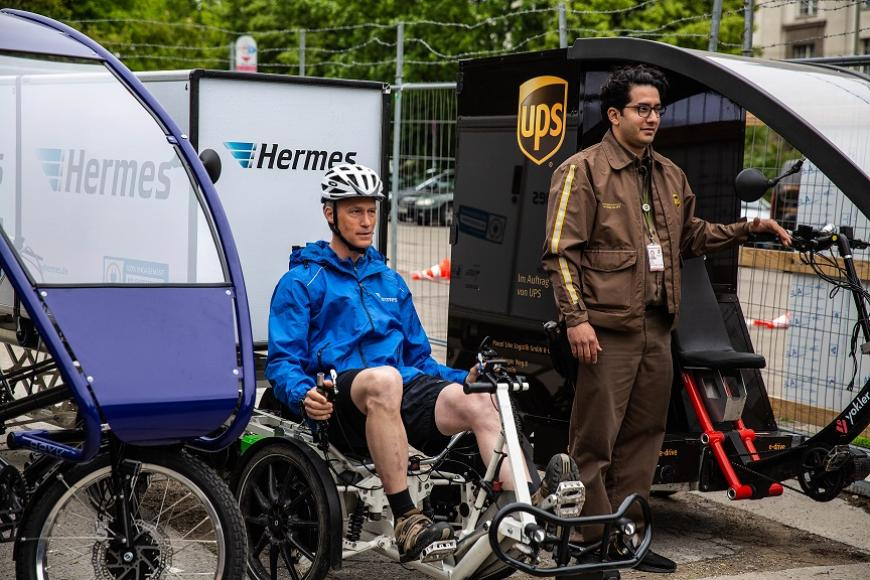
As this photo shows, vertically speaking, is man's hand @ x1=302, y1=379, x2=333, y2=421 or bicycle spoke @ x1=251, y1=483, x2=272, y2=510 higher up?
man's hand @ x1=302, y1=379, x2=333, y2=421

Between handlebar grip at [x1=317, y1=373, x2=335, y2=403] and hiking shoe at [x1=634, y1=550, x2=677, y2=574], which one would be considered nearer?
handlebar grip at [x1=317, y1=373, x2=335, y2=403]

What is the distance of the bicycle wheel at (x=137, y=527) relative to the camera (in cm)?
384

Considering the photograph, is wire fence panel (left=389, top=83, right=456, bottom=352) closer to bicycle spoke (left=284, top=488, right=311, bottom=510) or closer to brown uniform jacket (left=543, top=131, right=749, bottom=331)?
brown uniform jacket (left=543, top=131, right=749, bottom=331)

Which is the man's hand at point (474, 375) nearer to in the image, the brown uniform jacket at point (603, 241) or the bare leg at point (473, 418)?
the bare leg at point (473, 418)

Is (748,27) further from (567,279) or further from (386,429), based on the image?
(386,429)

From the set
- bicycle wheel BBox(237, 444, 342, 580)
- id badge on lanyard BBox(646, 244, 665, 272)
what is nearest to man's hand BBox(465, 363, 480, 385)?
bicycle wheel BBox(237, 444, 342, 580)

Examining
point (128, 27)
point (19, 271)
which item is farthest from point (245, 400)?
point (128, 27)

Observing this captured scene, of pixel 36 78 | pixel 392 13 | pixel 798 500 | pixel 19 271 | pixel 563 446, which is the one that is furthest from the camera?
pixel 392 13

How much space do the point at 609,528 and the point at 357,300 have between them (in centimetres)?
148

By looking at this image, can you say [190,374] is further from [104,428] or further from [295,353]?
[295,353]

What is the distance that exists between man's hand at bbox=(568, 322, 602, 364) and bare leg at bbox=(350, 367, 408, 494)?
0.86 meters

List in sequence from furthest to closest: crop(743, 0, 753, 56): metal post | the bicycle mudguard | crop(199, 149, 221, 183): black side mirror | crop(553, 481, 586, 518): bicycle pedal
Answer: crop(743, 0, 753, 56): metal post
crop(199, 149, 221, 183): black side mirror
crop(553, 481, 586, 518): bicycle pedal
the bicycle mudguard

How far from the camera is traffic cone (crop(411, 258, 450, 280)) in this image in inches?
393

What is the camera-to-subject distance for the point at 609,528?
3.84 m
